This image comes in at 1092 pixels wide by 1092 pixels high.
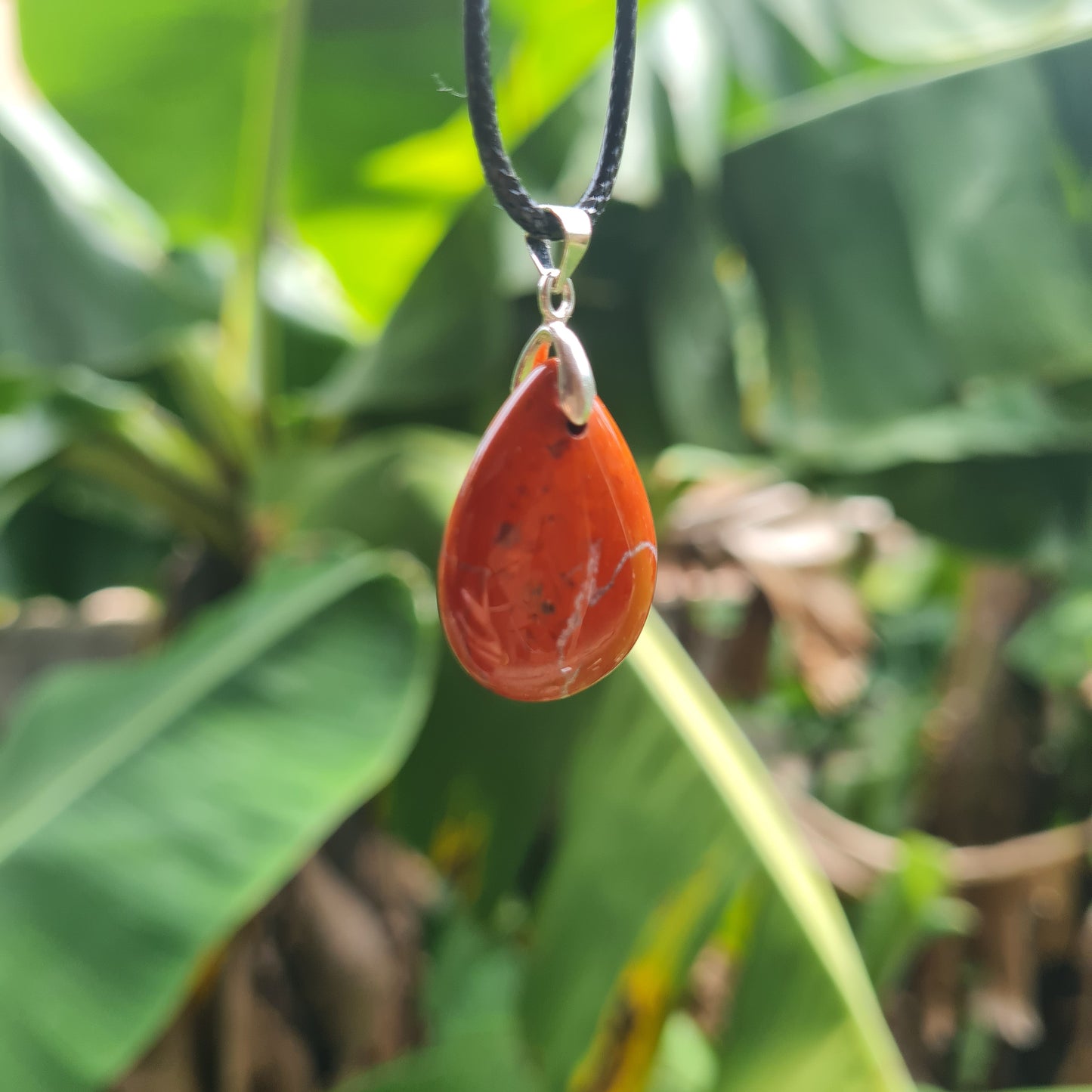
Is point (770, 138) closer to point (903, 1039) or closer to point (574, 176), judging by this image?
point (574, 176)

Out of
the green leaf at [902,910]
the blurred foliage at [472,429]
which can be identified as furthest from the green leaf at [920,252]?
the green leaf at [902,910]

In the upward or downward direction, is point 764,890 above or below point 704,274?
below

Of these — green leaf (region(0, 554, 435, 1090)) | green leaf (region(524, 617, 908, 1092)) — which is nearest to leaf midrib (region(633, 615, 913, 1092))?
green leaf (region(524, 617, 908, 1092))

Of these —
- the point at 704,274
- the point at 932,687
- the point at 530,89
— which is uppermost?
the point at 530,89

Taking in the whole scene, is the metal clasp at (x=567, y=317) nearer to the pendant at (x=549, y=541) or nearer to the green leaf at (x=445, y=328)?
the pendant at (x=549, y=541)

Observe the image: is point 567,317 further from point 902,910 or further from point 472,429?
point 902,910

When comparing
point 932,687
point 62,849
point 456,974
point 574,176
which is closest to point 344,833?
point 62,849

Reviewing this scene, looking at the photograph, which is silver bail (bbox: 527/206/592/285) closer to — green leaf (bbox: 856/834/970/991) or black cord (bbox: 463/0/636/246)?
black cord (bbox: 463/0/636/246)
